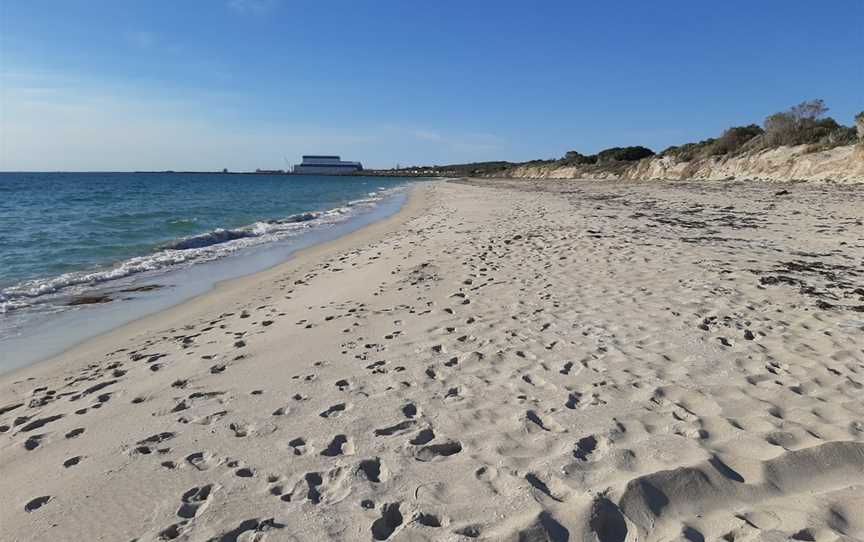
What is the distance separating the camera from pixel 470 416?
12.2ft

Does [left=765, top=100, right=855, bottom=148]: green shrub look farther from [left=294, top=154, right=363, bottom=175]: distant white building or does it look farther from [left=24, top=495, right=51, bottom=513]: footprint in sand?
[left=294, top=154, right=363, bottom=175]: distant white building

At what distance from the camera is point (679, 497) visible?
2.72m

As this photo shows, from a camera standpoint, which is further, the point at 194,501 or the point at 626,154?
the point at 626,154

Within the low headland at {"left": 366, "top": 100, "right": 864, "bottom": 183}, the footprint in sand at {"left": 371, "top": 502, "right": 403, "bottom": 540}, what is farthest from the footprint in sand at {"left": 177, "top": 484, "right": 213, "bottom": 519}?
the low headland at {"left": 366, "top": 100, "right": 864, "bottom": 183}

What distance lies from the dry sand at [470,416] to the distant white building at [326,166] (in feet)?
588

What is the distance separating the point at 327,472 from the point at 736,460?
99.4 inches

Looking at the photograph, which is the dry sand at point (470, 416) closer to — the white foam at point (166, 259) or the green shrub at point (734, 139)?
the white foam at point (166, 259)

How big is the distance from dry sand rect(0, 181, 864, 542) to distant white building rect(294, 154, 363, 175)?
7059 inches

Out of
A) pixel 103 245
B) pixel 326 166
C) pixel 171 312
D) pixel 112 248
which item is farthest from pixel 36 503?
pixel 326 166

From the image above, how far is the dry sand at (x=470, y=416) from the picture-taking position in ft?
8.73

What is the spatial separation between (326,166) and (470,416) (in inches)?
7323

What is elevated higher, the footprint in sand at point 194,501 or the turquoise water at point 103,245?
the footprint in sand at point 194,501

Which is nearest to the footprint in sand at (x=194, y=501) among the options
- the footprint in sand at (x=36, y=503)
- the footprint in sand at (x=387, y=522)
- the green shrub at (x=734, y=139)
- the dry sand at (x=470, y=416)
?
the dry sand at (x=470, y=416)

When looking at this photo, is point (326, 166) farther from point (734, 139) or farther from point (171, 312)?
point (171, 312)
